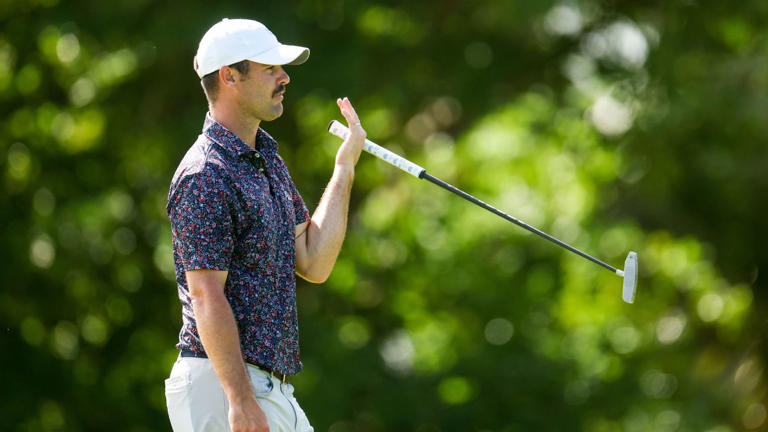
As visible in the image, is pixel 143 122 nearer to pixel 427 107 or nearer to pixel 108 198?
pixel 108 198

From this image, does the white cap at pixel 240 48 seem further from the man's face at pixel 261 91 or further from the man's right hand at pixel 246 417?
the man's right hand at pixel 246 417

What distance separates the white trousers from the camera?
2.62m

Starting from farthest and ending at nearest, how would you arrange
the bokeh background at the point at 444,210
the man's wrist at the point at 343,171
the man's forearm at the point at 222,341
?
the bokeh background at the point at 444,210 → the man's wrist at the point at 343,171 → the man's forearm at the point at 222,341

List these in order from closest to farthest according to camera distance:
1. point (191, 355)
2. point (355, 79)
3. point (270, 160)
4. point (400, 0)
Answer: point (191, 355), point (270, 160), point (355, 79), point (400, 0)

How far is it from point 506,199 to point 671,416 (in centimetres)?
200

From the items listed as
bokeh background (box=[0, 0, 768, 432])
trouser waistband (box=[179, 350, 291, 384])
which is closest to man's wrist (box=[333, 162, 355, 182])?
trouser waistband (box=[179, 350, 291, 384])

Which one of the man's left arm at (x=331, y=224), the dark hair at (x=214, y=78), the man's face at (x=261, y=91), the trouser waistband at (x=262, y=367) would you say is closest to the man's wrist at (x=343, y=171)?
the man's left arm at (x=331, y=224)

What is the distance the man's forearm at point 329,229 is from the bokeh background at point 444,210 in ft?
19.1

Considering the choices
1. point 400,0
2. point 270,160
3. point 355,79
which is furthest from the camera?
point 400,0

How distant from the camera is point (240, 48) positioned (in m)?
2.73

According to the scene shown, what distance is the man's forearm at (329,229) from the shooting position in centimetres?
293

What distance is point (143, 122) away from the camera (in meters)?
9.06

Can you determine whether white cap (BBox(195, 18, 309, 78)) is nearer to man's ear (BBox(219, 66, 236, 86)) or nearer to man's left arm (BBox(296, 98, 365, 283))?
A: man's ear (BBox(219, 66, 236, 86))

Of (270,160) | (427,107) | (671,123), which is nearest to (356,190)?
(427,107)
